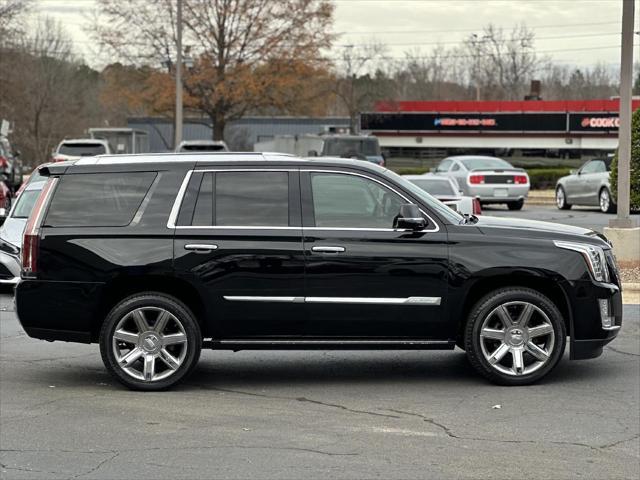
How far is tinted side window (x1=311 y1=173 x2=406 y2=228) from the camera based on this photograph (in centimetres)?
857

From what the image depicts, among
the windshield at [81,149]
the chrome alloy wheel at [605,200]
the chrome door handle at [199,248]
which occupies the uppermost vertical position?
the windshield at [81,149]

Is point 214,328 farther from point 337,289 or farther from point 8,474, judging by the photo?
point 8,474

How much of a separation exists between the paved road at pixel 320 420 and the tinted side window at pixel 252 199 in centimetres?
133

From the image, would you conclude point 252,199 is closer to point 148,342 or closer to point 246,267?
point 246,267

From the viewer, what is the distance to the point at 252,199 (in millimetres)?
8602

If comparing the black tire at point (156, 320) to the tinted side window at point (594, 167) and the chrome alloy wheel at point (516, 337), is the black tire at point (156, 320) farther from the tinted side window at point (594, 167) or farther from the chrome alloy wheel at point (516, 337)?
the tinted side window at point (594, 167)

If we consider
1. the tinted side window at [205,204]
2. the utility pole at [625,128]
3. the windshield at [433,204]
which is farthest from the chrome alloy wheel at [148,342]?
the utility pole at [625,128]

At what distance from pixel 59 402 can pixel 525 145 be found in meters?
55.2

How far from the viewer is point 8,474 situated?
6191mm

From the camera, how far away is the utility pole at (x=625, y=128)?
15.2 metres

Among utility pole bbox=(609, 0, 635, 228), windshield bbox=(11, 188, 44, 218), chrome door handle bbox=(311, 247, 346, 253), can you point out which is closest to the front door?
chrome door handle bbox=(311, 247, 346, 253)

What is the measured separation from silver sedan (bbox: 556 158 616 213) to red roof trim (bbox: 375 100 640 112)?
3014cm

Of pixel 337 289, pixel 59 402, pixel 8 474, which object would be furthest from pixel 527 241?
pixel 8 474

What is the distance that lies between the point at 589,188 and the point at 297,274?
72.6 ft
